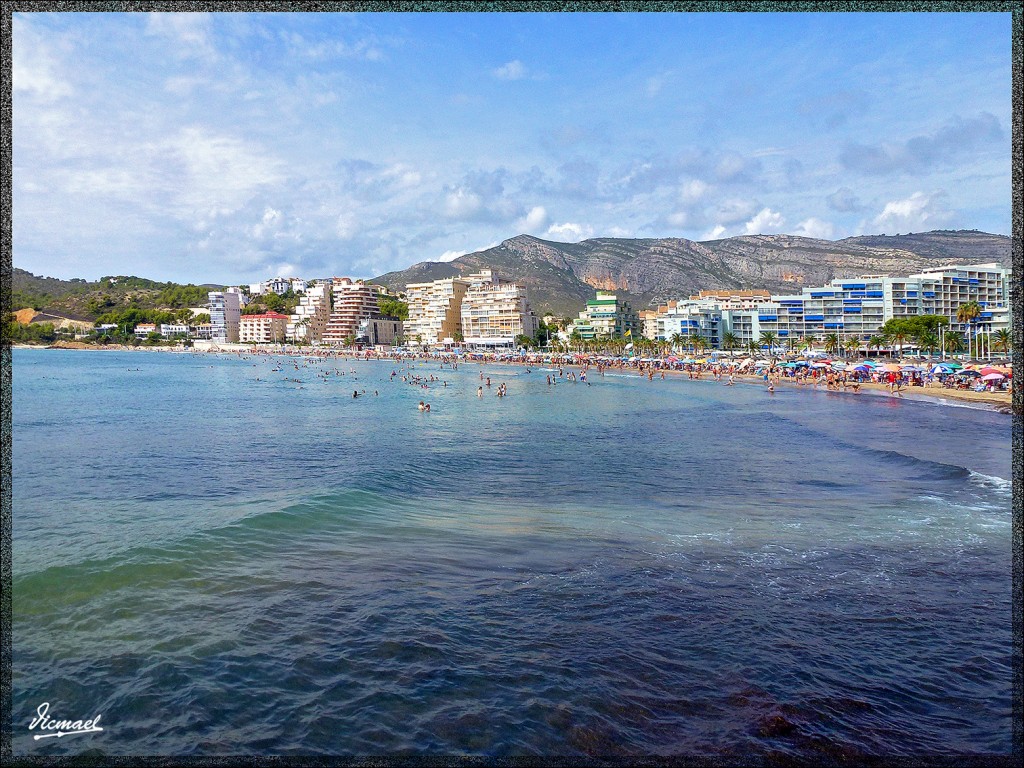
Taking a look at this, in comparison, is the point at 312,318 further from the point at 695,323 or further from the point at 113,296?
the point at 695,323

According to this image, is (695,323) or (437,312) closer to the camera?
(695,323)

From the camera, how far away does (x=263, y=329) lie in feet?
472

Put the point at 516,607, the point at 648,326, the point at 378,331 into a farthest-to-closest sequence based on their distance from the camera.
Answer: the point at 378,331 → the point at 648,326 → the point at 516,607

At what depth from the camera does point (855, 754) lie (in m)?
4.45

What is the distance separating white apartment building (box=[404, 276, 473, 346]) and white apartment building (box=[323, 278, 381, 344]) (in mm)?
9569

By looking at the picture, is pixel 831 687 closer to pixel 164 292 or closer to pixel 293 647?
pixel 293 647

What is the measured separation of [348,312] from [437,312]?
19.7 m

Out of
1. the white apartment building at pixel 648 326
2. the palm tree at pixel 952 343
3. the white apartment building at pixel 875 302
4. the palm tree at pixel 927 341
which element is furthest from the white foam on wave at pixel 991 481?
the white apartment building at pixel 648 326

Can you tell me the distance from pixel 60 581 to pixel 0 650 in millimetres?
5399

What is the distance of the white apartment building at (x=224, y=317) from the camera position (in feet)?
476

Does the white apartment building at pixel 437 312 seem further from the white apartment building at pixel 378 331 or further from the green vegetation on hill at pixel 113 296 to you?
the green vegetation on hill at pixel 113 296

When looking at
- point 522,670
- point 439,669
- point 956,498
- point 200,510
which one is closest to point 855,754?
point 522,670

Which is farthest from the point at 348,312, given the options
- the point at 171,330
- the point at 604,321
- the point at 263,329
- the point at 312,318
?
the point at 604,321

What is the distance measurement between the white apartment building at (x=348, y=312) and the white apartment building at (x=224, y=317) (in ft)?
73.5
